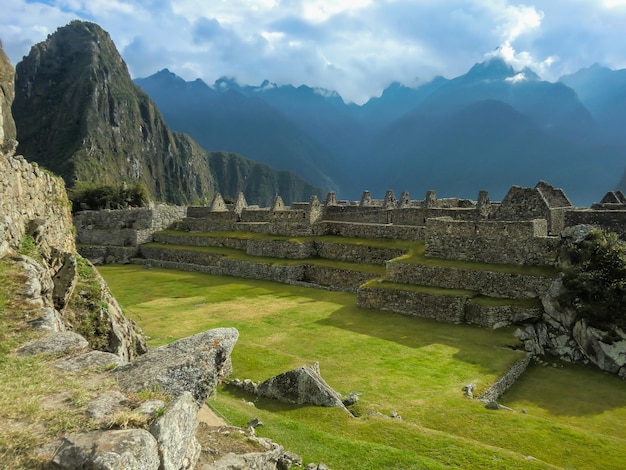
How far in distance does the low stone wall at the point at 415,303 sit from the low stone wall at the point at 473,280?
1.24m

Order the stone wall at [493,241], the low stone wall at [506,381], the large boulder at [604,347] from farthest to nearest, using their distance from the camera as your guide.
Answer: the stone wall at [493,241]
the large boulder at [604,347]
the low stone wall at [506,381]

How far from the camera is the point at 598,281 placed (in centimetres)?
1350

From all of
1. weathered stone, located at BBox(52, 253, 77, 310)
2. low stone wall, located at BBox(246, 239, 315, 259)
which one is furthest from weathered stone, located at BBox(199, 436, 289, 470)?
low stone wall, located at BBox(246, 239, 315, 259)

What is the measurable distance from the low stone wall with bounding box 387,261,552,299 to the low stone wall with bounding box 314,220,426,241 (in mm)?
5750

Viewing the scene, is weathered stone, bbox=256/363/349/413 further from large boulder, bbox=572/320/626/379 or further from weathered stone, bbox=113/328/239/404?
large boulder, bbox=572/320/626/379

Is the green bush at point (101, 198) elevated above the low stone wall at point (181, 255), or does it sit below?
above

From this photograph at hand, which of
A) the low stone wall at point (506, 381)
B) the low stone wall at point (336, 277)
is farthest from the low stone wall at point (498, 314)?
the low stone wall at point (336, 277)

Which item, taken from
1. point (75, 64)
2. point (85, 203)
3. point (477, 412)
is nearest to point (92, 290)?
point (477, 412)

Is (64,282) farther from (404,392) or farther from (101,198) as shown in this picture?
(101,198)

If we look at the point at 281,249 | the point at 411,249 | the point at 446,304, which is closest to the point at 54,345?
the point at 446,304

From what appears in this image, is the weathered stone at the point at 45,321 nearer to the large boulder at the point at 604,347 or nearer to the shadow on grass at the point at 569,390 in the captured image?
the shadow on grass at the point at 569,390

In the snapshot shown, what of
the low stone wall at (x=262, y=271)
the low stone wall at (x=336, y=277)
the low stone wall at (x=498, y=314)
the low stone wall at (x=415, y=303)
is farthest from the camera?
the low stone wall at (x=262, y=271)

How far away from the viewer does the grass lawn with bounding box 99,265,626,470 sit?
7480mm

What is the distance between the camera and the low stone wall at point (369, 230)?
24.6 meters
